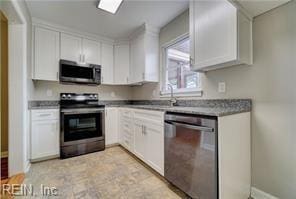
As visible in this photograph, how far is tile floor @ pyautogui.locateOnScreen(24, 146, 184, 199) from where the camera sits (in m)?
1.59

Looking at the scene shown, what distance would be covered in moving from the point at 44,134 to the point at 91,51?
186 cm

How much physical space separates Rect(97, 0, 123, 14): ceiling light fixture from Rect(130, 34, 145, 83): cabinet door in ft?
2.69

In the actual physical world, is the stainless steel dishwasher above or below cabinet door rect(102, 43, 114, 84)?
below

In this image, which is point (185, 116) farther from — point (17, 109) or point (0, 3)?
point (0, 3)

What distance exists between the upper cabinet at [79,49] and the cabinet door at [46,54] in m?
0.12

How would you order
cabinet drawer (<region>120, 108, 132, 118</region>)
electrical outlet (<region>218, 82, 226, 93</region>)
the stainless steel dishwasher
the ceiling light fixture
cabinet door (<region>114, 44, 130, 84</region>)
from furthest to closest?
cabinet door (<region>114, 44, 130, 84</region>) → cabinet drawer (<region>120, 108, 132, 118</region>) → the ceiling light fixture → electrical outlet (<region>218, 82, 226, 93</region>) → the stainless steel dishwasher

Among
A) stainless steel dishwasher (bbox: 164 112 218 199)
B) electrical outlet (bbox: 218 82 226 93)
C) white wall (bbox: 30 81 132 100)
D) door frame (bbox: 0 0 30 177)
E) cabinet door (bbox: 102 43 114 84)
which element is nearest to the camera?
stainless steel dishwasher (bbox: 164 112 218 199)

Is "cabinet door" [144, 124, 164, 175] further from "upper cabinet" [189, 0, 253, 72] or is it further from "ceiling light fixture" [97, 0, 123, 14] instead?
"ceiling light fixture" [97, 0, 123, 14]

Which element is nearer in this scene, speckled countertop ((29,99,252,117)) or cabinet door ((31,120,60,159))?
speckled countertop ((29,99,252,117))

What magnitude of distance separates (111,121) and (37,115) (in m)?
1.31

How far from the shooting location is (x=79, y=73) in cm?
298

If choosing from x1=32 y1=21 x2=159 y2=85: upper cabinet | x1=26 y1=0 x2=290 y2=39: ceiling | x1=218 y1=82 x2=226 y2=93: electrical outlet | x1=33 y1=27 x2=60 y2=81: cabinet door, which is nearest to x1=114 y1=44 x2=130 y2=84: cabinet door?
x1=32 y1=21 x2=159 y2=85: upper cabinet

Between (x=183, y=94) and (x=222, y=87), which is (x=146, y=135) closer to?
(x=183, y=94)

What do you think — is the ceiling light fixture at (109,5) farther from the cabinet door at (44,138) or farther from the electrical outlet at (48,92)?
the cabinet door at (44,138)
